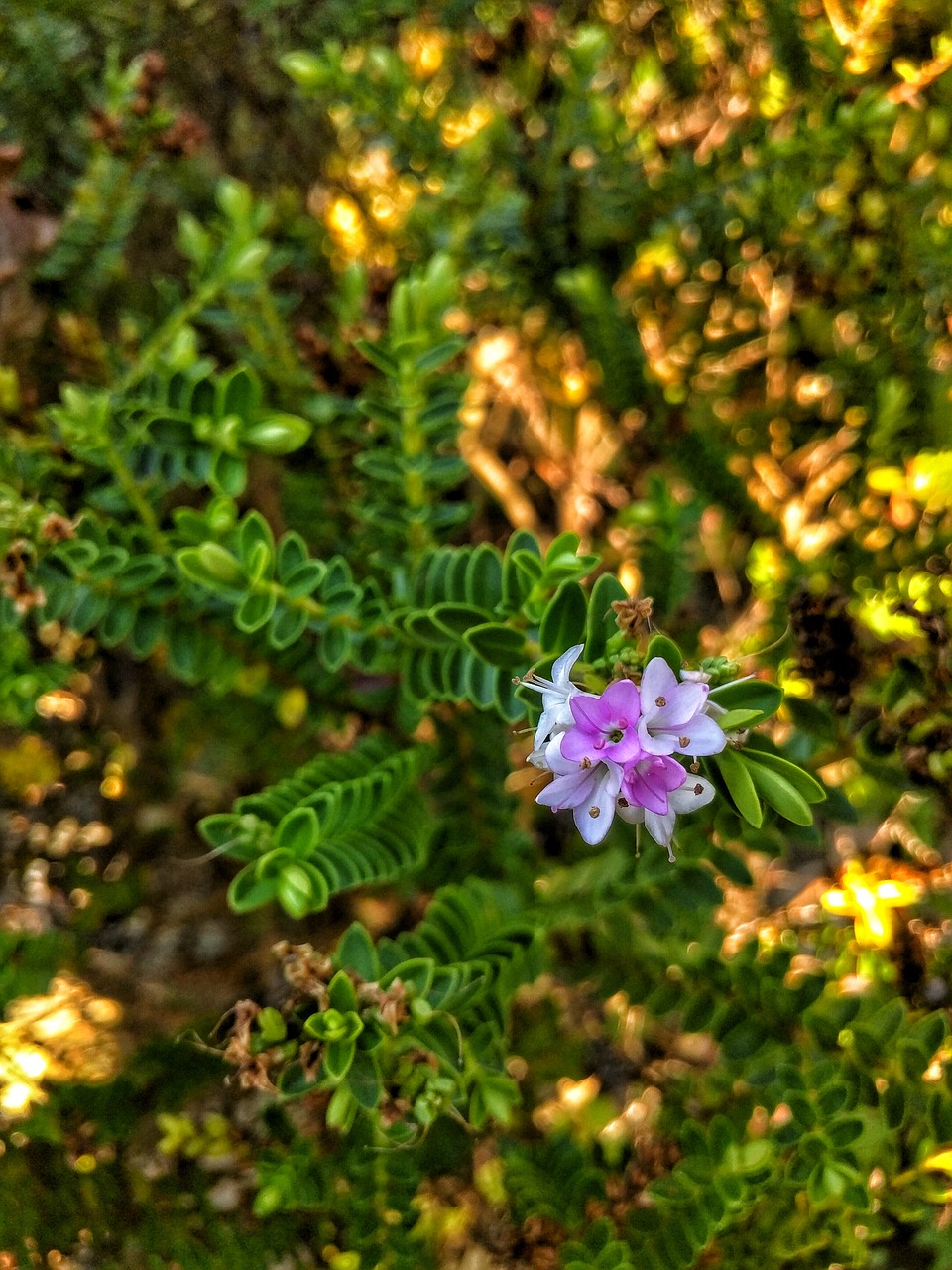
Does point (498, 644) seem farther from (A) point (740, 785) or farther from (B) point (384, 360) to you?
(B) point (384, 360)

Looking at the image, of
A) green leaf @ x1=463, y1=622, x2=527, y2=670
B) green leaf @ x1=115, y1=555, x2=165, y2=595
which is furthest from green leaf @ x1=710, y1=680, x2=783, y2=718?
green leaf @ x1=115, y1=555, x2=165, y2=595

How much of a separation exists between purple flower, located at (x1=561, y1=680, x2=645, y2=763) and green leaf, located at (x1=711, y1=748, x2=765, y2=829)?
0.08 m

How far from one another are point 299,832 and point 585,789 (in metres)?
0.29

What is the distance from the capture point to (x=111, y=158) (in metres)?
1.30

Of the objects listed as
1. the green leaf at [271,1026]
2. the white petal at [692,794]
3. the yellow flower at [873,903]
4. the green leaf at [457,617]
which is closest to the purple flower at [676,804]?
the white petal at [692,794]

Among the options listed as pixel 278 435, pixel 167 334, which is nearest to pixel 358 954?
pixel 278 435

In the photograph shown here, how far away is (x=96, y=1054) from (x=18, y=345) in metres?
1.00

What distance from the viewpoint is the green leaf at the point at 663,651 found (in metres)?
0.65

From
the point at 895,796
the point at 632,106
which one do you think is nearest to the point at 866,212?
the point at 632,106

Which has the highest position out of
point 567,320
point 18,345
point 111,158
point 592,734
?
point 111,158

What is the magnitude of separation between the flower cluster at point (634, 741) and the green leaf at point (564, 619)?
8cm

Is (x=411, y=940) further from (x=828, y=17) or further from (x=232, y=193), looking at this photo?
(x=828, y=17)

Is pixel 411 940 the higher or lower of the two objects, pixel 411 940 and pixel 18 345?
the lower

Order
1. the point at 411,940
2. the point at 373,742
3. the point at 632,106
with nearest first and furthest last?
the point at 411,940 < the point at 373,742 < the point at 632,106
